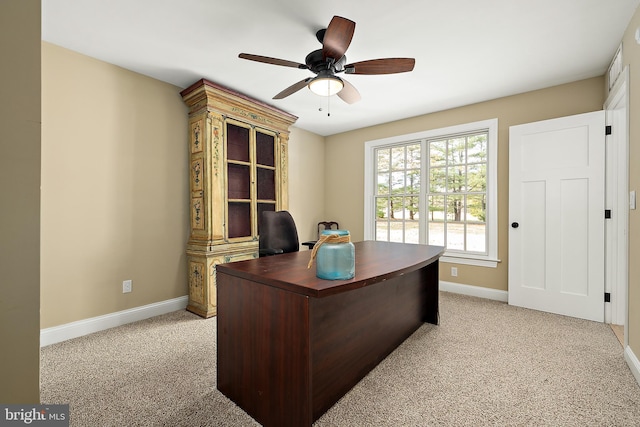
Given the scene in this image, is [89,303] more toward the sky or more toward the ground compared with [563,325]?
more toward the sky

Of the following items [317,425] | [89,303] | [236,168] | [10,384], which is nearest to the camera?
[10,384]

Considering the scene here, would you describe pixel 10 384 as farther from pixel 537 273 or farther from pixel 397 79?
pixel 537 273

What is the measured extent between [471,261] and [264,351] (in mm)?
3280

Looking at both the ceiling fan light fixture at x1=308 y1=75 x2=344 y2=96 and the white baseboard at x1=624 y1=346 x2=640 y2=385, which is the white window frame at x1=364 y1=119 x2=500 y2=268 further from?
the ceiling fan light fixture at x1=308 y1=75 x2=344 y2=96

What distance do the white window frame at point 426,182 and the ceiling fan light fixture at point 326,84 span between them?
234 centimetres

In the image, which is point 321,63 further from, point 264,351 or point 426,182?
point 426,182

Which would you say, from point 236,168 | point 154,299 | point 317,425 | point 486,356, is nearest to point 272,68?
point 236,168

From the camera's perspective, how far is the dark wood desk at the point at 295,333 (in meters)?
1.27

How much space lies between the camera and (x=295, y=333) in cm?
127

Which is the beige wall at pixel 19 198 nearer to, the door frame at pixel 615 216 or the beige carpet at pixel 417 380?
the beige carpet at pixel 417 380

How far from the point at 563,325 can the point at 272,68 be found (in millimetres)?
3844

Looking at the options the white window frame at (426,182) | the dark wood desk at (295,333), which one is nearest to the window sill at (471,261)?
Answer: the white window frame at (426,182)

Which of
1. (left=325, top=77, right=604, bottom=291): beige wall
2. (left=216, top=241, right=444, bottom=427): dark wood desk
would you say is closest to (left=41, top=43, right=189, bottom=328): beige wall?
(left=216, top=241, right=444, bottom=427): dark wood desk

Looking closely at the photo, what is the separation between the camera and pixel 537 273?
315 centimetres
